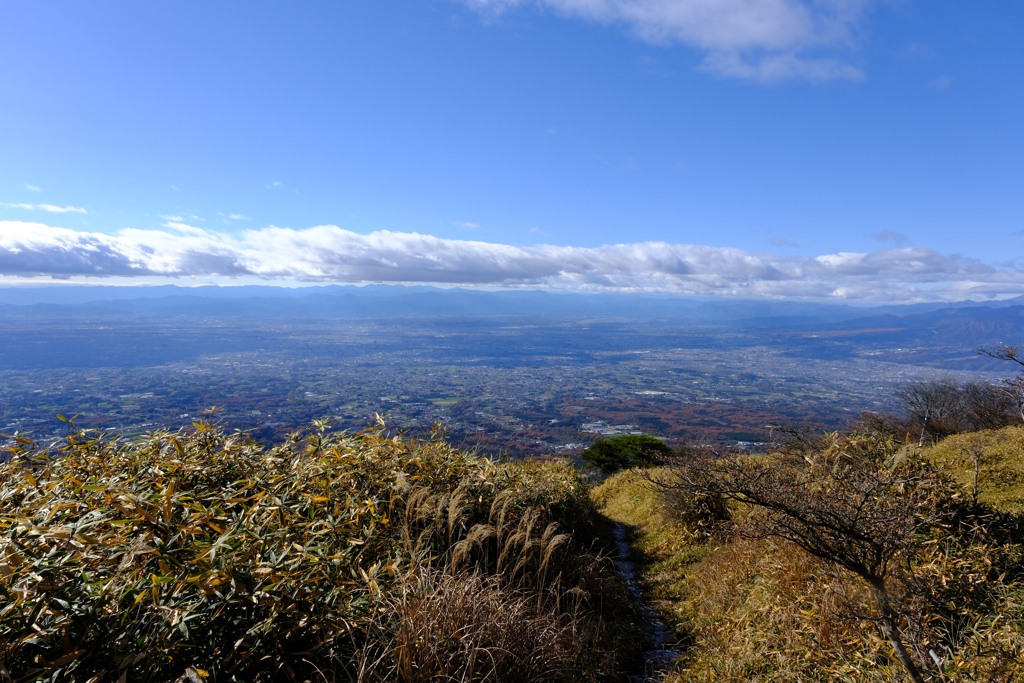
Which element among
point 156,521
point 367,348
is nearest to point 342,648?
point 156,521

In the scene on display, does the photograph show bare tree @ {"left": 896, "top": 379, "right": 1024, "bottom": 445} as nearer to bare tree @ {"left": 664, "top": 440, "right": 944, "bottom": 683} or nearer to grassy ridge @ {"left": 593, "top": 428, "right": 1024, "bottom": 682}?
grassy ridge @ {"left": 593, "top": 428, "right": 1024, "bottom": 682}

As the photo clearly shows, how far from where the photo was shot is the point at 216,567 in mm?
2721

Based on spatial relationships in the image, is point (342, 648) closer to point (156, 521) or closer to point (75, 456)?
Result: point (156, 521)

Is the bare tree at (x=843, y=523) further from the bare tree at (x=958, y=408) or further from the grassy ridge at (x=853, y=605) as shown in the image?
the bare tree at (x=958, y=408)

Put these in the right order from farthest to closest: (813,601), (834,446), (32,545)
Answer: (834,446) < (813,601) < (32,545)

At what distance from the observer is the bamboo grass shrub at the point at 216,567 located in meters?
2.31

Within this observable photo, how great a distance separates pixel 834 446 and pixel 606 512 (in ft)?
23.7

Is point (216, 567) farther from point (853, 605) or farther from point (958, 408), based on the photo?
point (958, 408)

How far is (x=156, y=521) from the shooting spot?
308cm

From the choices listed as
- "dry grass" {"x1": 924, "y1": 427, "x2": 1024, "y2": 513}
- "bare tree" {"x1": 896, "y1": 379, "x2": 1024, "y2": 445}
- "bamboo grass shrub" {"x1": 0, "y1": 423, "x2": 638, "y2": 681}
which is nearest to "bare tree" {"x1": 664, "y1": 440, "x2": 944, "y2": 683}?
"bamboo grass shrub" {"x1": 0, "y1": 423, "x2": 638, "y2": 681}

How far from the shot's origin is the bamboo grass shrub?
7.58ft

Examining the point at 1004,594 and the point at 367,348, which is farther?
the point at 367,348

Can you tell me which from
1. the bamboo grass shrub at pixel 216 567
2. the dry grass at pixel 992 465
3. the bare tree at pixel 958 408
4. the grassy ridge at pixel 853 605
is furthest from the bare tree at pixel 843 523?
the bare tree at pixel 958 408

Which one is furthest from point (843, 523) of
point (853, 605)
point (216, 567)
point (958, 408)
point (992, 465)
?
point (958, 408)
